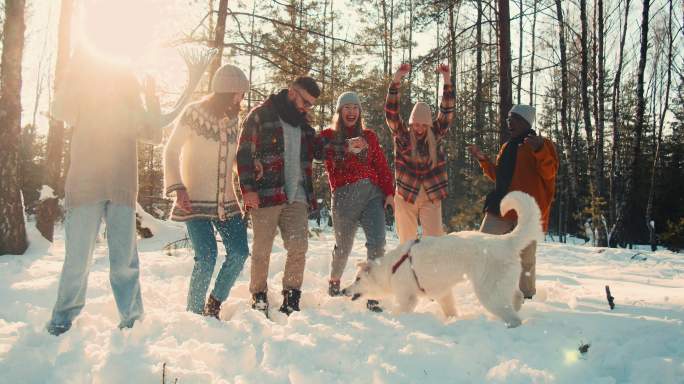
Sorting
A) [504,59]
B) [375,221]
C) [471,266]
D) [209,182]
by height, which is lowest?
[471,266]

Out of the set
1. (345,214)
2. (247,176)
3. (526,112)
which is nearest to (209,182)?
(247,176)

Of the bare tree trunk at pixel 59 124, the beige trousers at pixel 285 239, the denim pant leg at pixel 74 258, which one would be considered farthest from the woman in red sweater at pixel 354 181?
the bare tree trunk at pixel 59 124

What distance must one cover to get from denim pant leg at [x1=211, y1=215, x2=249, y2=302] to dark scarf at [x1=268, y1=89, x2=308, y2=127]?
99 cm

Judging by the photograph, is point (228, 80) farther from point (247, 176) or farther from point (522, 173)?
point (522, 173)

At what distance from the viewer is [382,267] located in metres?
4.62

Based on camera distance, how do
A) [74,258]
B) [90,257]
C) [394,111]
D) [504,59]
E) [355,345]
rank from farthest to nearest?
[504,59] → [394,111] → [90,257] → [74,258] → [355,345]

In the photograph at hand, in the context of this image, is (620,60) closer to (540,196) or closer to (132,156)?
(540,196)

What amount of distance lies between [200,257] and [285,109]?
1.47 meters

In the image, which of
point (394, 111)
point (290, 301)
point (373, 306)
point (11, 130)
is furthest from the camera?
point (11, 130)

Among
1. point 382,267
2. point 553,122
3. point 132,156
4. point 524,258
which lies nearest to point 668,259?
point 524,258

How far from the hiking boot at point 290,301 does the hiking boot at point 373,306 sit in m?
0.75

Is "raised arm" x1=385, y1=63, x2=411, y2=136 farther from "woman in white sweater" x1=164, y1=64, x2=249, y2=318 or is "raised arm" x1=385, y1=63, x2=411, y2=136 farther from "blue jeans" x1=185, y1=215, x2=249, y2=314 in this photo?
"blue jeans" x1=185, y1=215, x2=249, y2=314

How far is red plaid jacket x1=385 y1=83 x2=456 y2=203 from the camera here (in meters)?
5.11

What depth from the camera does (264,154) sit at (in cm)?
424
